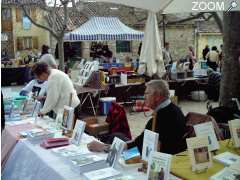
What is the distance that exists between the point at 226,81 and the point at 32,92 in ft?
8.89

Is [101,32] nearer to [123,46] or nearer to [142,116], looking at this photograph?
[142,116]

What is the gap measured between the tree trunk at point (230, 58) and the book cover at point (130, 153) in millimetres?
2780

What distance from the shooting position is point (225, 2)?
9.23ft

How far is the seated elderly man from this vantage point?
122 inches

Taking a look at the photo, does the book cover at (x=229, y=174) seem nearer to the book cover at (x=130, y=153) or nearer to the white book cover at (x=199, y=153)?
the white book cover at (x=199, y=153)

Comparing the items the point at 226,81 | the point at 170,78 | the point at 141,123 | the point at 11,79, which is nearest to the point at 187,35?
the point at 11,79

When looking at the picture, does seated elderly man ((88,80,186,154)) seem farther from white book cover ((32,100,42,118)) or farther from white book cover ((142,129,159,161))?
white book cover ((32,100,42,118))

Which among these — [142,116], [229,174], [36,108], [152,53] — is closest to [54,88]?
[36,108]

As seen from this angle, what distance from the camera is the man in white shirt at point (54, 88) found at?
4.57m

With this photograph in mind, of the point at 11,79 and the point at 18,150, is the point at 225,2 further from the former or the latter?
the point at 11,79

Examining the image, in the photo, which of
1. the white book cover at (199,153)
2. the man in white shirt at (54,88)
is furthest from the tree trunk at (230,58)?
the white book cover at (199,153)

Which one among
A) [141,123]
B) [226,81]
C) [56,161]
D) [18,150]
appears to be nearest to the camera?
[56,161]

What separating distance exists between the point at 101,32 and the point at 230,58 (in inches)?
418

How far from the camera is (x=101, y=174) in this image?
254 centimetres
